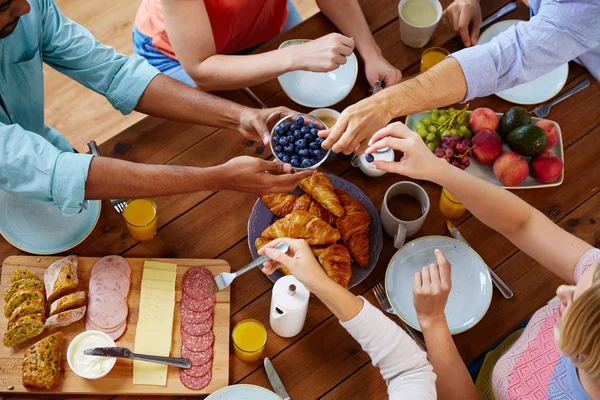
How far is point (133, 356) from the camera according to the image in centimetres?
160

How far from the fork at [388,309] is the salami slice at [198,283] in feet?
1.54

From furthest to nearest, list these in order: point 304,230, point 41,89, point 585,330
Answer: point 41,89, point 304,230, point 585,330

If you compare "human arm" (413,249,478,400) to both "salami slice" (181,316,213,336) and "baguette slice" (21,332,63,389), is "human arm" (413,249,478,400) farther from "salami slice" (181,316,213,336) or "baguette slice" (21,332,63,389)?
"baguette slice" (21,332,63,389)

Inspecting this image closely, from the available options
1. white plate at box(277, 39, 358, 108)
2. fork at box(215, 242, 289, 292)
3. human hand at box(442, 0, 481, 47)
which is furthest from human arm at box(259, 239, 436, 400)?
human hand at box(442, 0, 481, 47)

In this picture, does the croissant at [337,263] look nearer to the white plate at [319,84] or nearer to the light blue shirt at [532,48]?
the white plate at [319,84]

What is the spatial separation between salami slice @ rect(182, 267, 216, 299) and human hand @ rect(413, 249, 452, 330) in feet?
1.87

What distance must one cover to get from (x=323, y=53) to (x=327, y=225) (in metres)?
0.55

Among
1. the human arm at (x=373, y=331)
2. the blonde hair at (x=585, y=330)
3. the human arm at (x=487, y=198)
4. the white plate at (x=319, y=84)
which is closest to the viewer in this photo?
the blonde hair at (x=585, y=330)

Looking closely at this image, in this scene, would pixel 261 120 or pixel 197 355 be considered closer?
pixel 197 355

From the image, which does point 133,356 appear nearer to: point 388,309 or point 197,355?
point 197,355

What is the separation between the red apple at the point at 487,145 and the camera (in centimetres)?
189

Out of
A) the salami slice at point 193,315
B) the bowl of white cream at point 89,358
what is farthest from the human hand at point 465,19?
the bowl of white cream at point 89,358

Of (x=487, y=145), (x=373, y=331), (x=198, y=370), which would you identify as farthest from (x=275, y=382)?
(x=487, y=145)

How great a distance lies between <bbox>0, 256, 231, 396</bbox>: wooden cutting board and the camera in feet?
5.26
